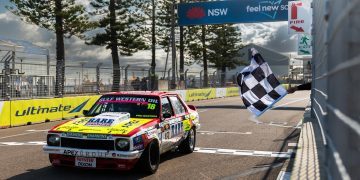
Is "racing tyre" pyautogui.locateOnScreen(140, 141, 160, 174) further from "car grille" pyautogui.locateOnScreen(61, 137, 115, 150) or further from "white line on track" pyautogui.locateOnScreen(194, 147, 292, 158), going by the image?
"white line on track" pyautogui.locateOnScreen(194, 147, 292, 158)

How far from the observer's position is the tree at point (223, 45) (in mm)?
69463

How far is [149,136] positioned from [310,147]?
10.3ft

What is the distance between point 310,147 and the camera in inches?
344

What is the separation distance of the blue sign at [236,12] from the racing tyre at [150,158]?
29.0 metres

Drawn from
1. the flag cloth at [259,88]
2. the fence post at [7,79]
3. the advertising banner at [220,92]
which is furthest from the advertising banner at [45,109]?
the advertising banner at [220,92]

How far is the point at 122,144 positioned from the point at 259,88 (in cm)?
267

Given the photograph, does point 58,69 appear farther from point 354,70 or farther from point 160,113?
point 354,70

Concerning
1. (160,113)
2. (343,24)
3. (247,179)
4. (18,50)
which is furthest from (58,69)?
(343,24)

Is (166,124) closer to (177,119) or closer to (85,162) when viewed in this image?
(177,119)

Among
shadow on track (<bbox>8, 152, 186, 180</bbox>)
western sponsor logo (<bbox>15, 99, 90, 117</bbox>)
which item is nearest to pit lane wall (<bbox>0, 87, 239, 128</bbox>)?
western sponsor logo (<bbox>15, 99, 90, 117</bbox>)

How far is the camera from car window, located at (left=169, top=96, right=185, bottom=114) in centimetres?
953

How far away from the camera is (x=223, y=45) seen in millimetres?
72812

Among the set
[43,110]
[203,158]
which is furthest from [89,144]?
[43,110]

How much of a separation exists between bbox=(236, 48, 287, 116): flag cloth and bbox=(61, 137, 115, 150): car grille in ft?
8.45
